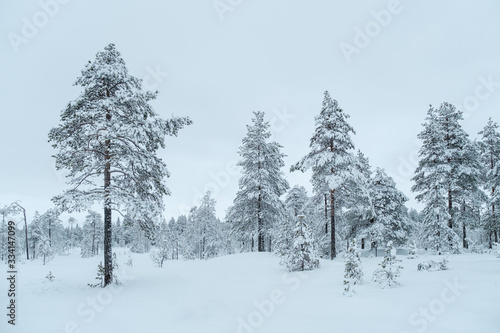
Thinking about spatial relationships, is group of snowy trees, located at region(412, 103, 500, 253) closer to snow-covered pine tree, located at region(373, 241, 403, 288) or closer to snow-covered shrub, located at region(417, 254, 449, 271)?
snow-covered shrub, located at region(417, 254, 449, 271)

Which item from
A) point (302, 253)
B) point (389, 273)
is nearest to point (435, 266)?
point (389, 273)

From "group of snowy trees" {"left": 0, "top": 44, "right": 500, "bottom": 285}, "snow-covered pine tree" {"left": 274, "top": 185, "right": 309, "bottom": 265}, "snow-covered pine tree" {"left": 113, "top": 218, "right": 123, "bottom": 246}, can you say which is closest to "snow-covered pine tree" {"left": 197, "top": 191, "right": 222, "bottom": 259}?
"snow-covered pine tree" {"left": 274, "top": 185, "right": 309, "bottom": 265}

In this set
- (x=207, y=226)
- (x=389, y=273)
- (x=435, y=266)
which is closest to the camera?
(x=389, y=273)

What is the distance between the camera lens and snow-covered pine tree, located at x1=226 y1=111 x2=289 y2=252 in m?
23.6

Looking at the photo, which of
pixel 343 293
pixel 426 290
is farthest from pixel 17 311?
pixel 426 290

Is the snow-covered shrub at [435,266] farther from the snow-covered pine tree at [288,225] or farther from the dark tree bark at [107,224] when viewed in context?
the dark tree bark at [107,224]

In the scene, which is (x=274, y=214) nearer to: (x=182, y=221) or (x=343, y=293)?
(x=343, y=293)

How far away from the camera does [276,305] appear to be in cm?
784

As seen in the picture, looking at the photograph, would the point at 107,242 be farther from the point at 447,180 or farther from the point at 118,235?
the point at 118,235

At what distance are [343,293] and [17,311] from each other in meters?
9.95

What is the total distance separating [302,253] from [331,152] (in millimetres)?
7949

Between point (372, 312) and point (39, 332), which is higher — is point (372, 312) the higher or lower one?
the higher one

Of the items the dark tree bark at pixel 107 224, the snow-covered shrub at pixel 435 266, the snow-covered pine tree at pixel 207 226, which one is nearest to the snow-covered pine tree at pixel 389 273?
the snow-covered shrub at pixel 435 266

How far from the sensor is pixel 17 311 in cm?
786
